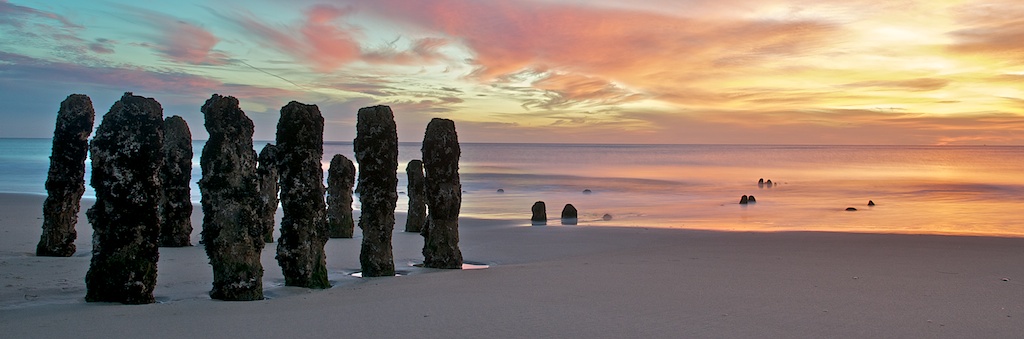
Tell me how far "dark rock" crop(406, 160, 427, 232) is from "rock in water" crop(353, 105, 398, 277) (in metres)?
6.70

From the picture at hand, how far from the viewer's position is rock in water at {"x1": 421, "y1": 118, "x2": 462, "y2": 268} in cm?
1098

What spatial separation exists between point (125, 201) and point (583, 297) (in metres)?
4.68

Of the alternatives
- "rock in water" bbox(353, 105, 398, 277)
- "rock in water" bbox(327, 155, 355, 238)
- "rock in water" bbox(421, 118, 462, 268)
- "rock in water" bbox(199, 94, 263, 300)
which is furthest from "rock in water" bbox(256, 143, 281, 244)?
"rock in water" bbox(327, 155, 355, 238)

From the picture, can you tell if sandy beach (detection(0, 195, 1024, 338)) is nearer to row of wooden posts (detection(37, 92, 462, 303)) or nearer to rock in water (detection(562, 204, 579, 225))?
row of wooden posts (detection(37, 92, 462, 303))

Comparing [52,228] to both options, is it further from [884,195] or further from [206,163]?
[884,195]

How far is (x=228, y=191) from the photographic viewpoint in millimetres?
7980

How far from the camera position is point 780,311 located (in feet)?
24.9

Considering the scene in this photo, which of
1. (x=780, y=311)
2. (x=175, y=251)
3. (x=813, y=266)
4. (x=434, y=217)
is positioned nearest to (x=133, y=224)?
(x=434, y=217)

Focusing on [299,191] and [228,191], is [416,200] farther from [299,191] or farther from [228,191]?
[228,191]

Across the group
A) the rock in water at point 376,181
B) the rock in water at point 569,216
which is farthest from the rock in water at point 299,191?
the rock in water at point 569,216

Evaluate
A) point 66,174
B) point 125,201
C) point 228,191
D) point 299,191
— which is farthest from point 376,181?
point 66,174

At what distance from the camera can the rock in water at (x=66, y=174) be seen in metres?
10.9

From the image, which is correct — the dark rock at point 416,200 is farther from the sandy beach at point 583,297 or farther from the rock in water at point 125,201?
the rock in water at point 125,201

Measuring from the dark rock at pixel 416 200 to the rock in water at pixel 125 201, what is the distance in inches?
377
